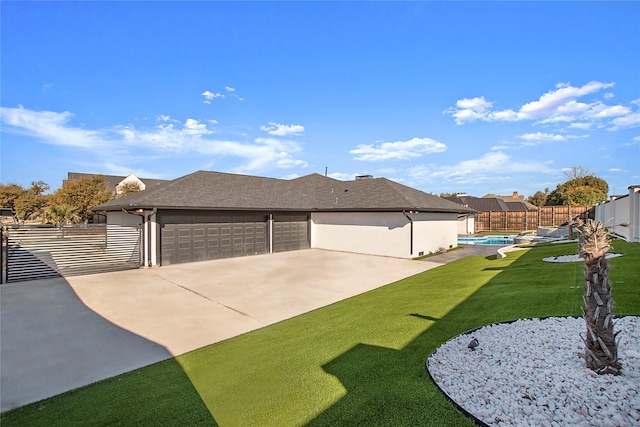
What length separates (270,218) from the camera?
18.0 meters

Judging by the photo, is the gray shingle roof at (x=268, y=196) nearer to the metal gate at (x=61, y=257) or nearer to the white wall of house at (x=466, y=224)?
the metal gate at (x=61, y=257)

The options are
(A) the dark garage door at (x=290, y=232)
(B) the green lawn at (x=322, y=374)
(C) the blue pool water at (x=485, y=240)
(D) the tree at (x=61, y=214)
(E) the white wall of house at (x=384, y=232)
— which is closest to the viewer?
(B) the green lawn at (x=322, y=374)

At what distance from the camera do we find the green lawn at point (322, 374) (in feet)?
9.68

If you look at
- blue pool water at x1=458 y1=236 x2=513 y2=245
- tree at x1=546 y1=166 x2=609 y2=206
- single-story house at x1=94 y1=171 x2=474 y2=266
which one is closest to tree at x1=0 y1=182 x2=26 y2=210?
single-story house at x1=94 y1=171 x2=474 y2=266

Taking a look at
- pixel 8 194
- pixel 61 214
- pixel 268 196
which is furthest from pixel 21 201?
pixel 268 196

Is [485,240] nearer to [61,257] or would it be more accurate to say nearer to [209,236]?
[209,236]

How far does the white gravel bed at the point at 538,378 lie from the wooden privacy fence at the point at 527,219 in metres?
29.3

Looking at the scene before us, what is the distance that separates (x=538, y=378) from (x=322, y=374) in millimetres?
2244

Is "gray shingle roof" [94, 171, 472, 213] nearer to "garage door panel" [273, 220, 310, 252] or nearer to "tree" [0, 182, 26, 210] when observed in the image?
"garage door panel" [273, 220, 310, 252]

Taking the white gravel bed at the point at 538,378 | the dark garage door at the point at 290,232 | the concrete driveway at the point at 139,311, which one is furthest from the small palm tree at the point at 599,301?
the dark garage door at the point at 290,232

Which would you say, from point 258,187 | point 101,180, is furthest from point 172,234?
point 101,180

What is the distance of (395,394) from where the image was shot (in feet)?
9.97

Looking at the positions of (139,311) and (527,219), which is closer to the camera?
(139,311)

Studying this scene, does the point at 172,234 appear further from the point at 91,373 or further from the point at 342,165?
the point at 342,165
